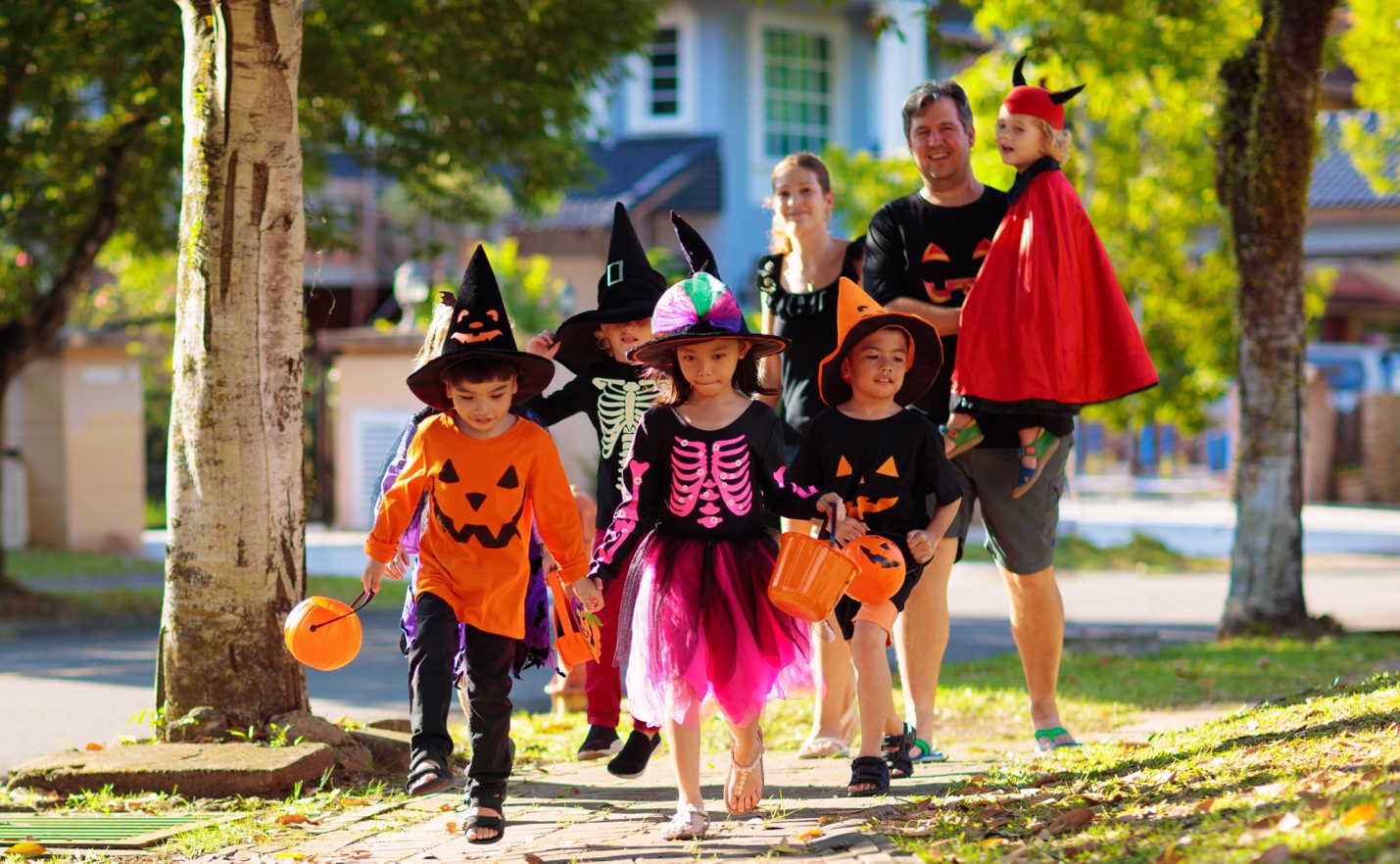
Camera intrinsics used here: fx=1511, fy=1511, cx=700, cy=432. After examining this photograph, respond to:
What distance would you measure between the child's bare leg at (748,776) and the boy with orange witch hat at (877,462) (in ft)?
1.46

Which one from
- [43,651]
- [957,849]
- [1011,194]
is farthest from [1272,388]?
[43,651]

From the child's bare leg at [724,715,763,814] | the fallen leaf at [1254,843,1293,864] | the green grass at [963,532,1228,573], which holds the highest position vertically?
the fallen leaf at [1254,843,1293,864]

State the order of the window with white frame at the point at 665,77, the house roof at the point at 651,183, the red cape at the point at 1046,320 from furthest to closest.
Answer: the window with white frame at the point at 665,77 → the house roof at the point at 651,183 → the red cape at the point at 1046,320

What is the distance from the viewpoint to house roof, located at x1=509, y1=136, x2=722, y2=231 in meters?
23.9

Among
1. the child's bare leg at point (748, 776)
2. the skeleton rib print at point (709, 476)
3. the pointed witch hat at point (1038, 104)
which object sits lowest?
the child's bare leg at point (748, 776)

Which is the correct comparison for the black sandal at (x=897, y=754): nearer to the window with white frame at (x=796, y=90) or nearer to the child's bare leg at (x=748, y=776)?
the child's bare leg at (x=748, y=776)

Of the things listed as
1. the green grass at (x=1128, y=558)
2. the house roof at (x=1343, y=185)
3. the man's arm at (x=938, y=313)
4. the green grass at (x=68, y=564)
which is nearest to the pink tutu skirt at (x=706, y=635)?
the man's arm at (x=938, y=313)

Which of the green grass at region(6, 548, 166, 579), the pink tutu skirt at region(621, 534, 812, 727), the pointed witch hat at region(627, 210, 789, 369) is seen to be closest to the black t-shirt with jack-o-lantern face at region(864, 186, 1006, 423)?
the pointed witch hat at region(627, 210, 789, 369)

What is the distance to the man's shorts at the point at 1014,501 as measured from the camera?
Result: 572cm

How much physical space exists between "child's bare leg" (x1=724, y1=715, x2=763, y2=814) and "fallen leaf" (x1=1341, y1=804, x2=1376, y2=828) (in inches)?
71.9

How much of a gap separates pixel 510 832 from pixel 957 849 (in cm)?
158

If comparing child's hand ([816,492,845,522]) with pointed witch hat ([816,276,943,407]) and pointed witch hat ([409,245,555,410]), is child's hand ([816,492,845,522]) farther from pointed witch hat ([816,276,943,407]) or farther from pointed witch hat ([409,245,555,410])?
pointed witch hat ([409,245,555,410])

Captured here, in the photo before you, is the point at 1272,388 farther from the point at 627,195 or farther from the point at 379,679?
the point at 627,195

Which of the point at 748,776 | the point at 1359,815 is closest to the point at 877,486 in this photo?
the point at 748,776
